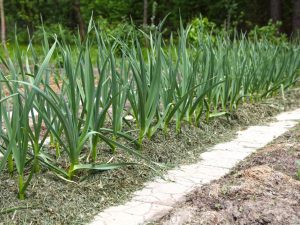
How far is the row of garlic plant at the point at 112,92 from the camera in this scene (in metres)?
2.39

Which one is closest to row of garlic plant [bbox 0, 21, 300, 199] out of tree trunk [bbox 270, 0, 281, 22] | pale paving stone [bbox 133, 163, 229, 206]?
pale paving stone [bbox 133, 163, 229, 206]

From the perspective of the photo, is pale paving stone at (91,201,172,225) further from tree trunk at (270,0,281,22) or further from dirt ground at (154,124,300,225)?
tree trunk at (270,0,281,22)

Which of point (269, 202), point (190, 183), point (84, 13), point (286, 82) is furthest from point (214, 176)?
point (84, 13)

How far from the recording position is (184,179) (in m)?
2.86

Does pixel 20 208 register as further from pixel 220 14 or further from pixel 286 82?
pixel 220 14

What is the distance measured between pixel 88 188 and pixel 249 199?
0.77m

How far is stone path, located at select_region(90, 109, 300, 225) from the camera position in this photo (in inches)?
90.4

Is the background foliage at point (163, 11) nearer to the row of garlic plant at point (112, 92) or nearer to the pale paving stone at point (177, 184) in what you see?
the row of garlic plant at point (112, 92)

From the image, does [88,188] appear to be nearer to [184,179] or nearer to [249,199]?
[184,179]

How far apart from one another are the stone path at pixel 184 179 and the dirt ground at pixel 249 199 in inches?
2.9

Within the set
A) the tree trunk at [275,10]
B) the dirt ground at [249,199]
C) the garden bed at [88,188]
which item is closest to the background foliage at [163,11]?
the tree trunk at [275,10]

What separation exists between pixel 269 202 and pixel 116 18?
52.0 feet

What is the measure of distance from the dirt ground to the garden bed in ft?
1.11

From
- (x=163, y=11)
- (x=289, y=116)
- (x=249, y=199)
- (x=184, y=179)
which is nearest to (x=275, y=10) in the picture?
(x=163, y=11)
